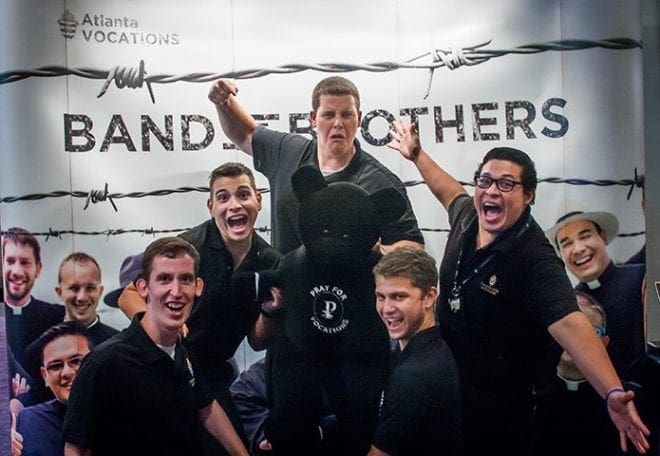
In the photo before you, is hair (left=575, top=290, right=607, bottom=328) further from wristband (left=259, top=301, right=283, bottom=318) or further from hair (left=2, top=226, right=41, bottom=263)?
hair (left=2, top=226, right=41, bottom=263)

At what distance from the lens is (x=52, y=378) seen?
2564 mm

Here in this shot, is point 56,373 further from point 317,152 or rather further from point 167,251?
point 317,152

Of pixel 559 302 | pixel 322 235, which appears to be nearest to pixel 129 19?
pixel 322 235

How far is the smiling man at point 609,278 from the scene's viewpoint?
263cm

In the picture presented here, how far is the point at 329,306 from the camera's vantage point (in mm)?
2559

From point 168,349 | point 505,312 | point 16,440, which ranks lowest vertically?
point 16,440

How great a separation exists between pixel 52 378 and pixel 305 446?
42.6 inches

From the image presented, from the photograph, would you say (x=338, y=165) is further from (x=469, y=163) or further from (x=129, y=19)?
(x=129, y=19)

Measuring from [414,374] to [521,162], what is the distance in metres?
0.99

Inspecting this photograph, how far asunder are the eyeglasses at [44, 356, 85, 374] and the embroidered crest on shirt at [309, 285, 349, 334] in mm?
977

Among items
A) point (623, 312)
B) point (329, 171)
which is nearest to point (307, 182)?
point (329, 171)

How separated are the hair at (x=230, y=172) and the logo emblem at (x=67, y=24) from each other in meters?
0.80

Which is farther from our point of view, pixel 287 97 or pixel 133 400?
pixel 287 97

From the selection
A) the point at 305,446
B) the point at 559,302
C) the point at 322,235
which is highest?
the point at 322,235
